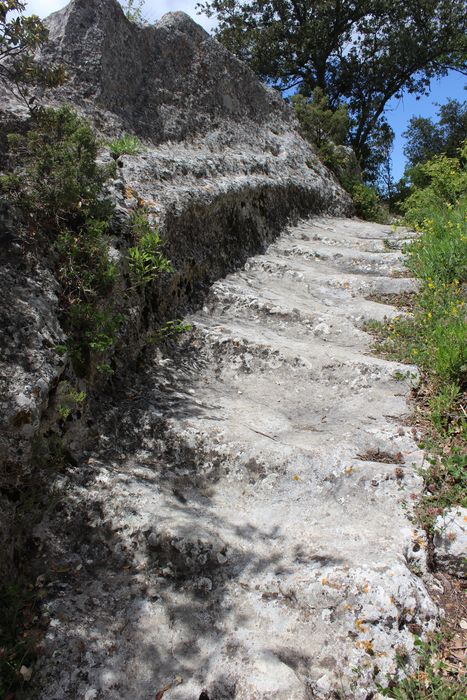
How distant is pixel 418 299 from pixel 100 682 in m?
5.27

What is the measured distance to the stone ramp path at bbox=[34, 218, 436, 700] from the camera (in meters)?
2.53

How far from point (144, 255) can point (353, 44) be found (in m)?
21.9

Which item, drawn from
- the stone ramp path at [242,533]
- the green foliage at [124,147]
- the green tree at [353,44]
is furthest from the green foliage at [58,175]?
the green tree at [353,44]

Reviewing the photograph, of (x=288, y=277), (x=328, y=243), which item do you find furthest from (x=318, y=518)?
(x=328, y=243)

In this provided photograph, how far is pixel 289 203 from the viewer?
9.73m

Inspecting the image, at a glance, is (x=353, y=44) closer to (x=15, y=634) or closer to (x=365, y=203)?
(x=365, y=203)

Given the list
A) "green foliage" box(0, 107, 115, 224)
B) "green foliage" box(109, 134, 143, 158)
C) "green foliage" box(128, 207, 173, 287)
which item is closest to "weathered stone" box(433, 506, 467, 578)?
"green foliage" box(128, 207, 173, 287)

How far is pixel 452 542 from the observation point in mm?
3053

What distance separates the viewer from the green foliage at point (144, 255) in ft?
15.8

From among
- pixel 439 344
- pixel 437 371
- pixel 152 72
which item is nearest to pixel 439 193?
pixel 152 72

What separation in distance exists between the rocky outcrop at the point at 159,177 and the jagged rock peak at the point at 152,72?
21 mm

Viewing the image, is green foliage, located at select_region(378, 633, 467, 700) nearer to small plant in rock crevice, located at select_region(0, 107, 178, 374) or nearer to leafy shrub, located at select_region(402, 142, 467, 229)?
small plant in rock crevice, located at select_region(0, 107, 178, 374)

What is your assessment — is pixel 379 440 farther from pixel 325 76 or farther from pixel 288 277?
pixel 325 76

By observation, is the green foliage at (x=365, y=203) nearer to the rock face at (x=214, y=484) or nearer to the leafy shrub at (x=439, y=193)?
the leafy shrub at (x=439, y=193)
